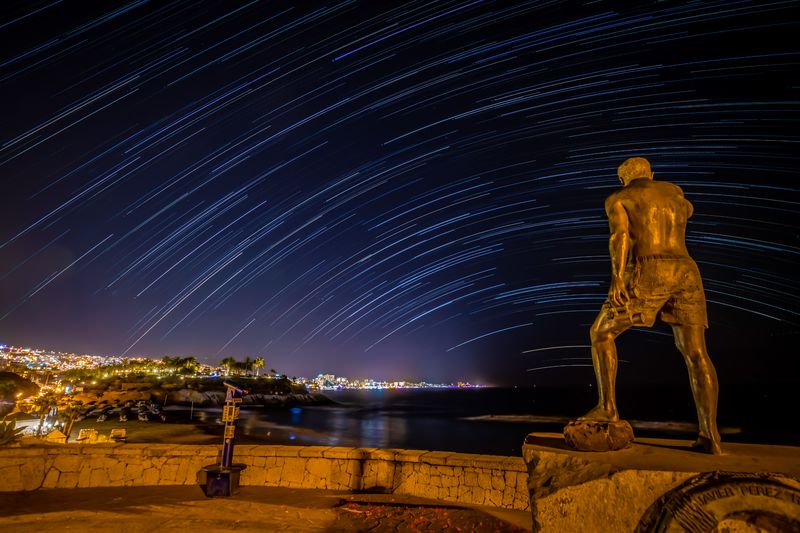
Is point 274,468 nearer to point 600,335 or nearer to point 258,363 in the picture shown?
point 600,335

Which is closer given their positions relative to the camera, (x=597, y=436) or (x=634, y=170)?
(x=597, y=436)

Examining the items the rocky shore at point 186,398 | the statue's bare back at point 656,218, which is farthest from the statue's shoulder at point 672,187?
the rocky shore at point 186,398

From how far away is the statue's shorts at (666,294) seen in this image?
3.70 m

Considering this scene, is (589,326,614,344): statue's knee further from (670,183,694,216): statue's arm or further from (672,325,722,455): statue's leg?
(670,183,694,216): statue's arm

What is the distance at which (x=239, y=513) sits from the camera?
19.0 feet

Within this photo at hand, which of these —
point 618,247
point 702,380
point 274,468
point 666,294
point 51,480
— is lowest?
point 51,480

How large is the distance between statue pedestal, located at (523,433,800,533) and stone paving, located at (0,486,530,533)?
239 centimetres

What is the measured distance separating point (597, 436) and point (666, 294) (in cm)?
141

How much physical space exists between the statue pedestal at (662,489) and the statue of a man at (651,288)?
1.66 ft

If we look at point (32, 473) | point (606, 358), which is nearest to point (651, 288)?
point (606, 358)

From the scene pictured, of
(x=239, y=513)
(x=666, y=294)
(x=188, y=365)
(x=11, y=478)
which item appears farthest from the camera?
(x=188, y=365)

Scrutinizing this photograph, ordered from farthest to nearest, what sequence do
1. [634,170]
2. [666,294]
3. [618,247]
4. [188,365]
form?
1. [188,365]
2. [634,170]
3. [618,247]
4. [666,294]

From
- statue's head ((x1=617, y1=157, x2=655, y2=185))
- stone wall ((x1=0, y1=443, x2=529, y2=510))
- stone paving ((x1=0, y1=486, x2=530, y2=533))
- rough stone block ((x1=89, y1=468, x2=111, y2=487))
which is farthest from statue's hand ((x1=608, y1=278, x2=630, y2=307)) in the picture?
rough stone block ((x1=89, y1=468, x2=111, y2=487))

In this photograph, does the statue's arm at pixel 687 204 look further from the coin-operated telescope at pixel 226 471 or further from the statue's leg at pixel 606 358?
the coin-operated telescope at pixel 226 471
